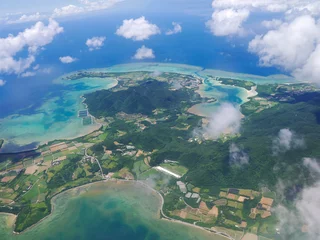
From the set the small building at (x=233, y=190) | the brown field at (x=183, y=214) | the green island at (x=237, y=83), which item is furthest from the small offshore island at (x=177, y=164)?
the green island at (x=237, y=83)

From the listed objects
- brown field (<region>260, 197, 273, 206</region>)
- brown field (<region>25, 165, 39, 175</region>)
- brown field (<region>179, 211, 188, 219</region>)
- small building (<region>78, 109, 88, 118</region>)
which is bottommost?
small building (<region>78, 109, 88, 118</region>)

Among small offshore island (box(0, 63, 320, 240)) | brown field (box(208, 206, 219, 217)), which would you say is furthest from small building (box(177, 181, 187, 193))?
brown field (box(208, 206, 219, 217))

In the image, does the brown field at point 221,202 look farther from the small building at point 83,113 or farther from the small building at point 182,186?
the small building at point 83,113

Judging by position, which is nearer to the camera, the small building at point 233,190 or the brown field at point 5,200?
the small building at point 233,190

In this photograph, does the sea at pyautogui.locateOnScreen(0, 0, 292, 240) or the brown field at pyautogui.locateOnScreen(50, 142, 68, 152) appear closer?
the sea at pyautogui.locateOnScreen(0, 0, 292, 240)

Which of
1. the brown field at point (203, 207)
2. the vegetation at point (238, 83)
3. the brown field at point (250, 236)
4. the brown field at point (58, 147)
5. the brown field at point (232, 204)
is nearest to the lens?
the brown field at point (250, 236)

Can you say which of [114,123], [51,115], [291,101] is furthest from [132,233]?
[291,101]

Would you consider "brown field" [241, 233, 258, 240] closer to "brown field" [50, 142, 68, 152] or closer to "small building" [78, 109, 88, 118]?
"brown field" [50, 142, 68, 152]
